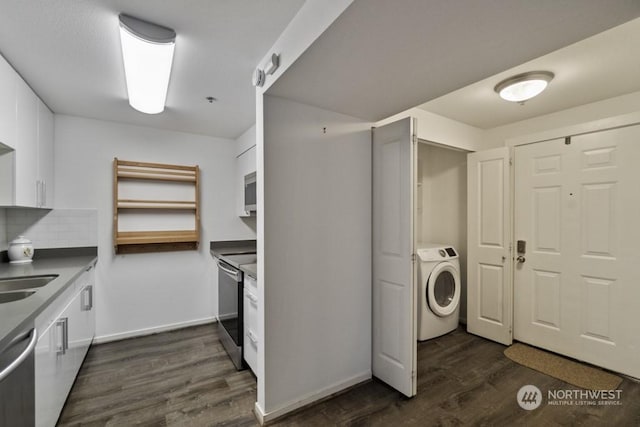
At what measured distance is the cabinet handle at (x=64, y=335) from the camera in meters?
1.71

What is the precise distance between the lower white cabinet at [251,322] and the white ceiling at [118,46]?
160 centimetres

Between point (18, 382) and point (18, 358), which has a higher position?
point (18, 358)

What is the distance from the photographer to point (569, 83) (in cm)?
229

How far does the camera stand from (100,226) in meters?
3.01

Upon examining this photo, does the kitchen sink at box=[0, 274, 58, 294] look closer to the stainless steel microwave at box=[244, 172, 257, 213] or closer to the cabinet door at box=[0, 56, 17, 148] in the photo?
the cabinet door at box=[0, 56, 17, 148]

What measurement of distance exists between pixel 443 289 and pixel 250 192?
2527 mm

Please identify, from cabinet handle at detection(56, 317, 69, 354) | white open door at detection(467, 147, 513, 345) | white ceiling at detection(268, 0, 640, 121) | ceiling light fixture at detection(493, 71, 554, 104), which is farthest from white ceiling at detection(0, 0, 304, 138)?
white open door at detection(467, 147, 513, 345)

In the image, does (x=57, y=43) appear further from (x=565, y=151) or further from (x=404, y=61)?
(x=565, y=151)

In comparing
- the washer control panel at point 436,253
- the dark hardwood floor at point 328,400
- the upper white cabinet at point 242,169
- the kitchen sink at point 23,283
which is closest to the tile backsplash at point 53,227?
the kitchen sink at point 23,283

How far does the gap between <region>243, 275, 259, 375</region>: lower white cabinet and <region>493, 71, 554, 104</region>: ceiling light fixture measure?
254cm

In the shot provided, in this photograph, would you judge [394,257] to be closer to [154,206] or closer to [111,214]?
[154,206]

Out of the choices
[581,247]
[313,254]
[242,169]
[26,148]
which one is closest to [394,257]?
[313,254]

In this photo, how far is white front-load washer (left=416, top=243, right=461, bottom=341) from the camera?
9.77 feet
